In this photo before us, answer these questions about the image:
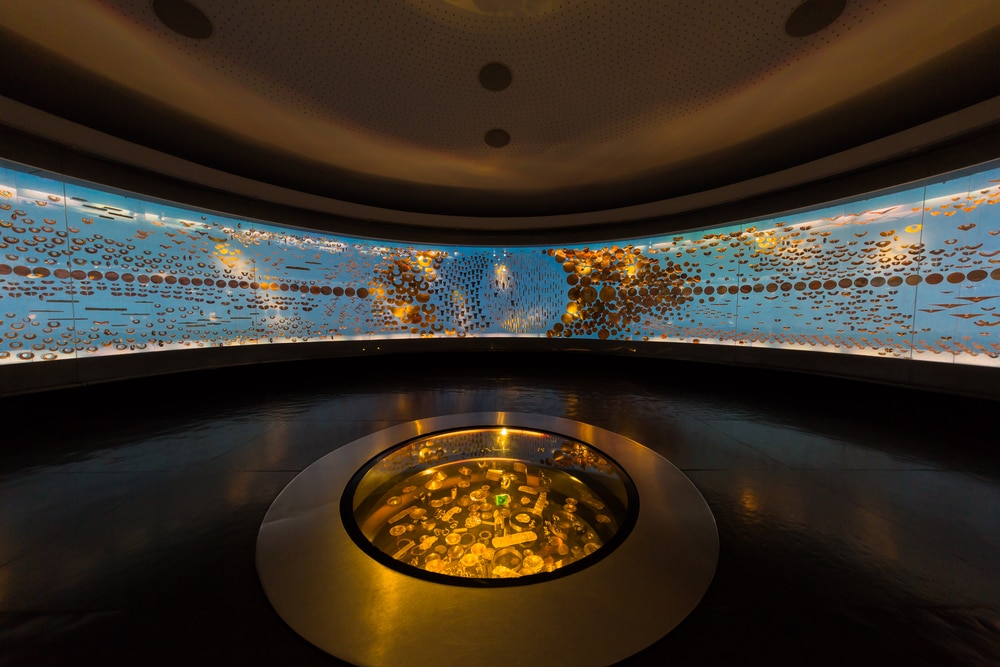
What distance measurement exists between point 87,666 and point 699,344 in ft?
18.9

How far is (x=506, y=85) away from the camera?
2.61 meters

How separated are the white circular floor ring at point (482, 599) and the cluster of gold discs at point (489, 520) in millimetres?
495

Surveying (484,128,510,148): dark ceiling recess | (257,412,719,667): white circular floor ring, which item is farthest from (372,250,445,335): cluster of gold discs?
(257,412,719,667): white circular floor ring

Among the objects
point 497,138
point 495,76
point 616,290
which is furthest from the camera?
point 616,290

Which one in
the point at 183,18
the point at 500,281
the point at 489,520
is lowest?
the point at 489,520

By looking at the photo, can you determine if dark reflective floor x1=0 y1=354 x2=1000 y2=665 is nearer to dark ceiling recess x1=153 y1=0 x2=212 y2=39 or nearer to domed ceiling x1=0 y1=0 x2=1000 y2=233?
domed ceiling x1=0 y1=0 x2=1000 y2=233

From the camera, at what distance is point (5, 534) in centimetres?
134

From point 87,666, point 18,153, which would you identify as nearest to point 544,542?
point 87,666

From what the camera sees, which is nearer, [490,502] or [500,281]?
[490,502]

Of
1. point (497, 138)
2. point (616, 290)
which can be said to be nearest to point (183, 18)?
point (497, 138)

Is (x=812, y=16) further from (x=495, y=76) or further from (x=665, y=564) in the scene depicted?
(x=665, y=564)

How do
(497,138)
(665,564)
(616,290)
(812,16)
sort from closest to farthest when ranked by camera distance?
1. (665,564)
2. (812,16)
3. (497,138)
4. (616,290)

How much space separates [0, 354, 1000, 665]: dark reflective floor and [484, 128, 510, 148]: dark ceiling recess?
2989 millimetres

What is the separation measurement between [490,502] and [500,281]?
4.38 meters
